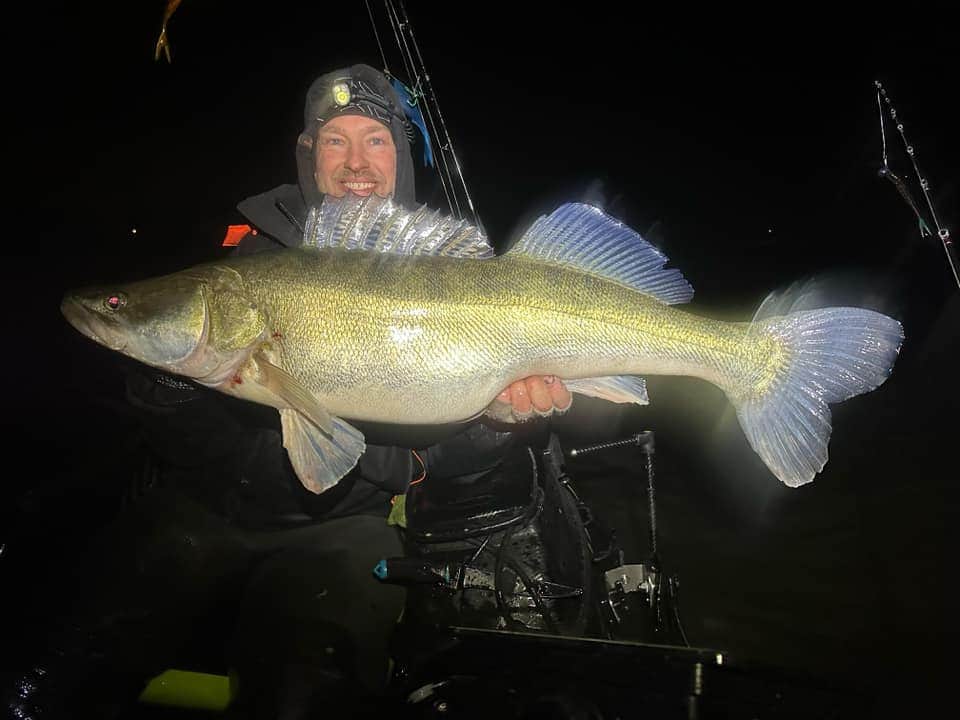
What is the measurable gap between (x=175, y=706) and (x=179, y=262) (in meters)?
16.6

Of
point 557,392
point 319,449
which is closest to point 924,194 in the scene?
point 557,392

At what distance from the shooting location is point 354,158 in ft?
9.33

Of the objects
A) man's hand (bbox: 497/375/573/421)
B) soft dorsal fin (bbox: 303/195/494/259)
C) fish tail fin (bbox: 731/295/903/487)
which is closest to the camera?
fish tail fin (bbox: 731/295/903/487)

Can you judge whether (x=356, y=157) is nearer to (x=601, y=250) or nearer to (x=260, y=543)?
(x=601, y=250)

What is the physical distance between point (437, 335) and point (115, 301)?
1172 millimetres

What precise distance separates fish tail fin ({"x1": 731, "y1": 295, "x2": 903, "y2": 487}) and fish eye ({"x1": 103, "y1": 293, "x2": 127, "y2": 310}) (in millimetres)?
2248

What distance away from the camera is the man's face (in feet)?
9.19

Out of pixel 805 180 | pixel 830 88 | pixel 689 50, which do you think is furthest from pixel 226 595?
pixel 689 50

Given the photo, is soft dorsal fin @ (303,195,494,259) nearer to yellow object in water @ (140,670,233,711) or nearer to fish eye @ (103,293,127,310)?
fish eye @ (103,293,127,310)

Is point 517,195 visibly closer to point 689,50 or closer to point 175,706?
point 689,50

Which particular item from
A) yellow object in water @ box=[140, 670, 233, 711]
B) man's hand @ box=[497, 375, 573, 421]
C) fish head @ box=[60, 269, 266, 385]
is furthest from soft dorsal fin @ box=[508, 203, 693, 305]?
yellow object in water @ box=[140, 670, 233, 711]

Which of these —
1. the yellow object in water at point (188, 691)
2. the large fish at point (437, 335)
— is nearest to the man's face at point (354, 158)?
the large fish at point (437, 335)

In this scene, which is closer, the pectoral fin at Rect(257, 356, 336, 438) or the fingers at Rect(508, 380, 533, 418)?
the pectoral fin at Rect(257, 356, 336, 438)

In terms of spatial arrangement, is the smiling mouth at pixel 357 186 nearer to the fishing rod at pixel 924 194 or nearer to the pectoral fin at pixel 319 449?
the pectoral fin at pixel 319 449
